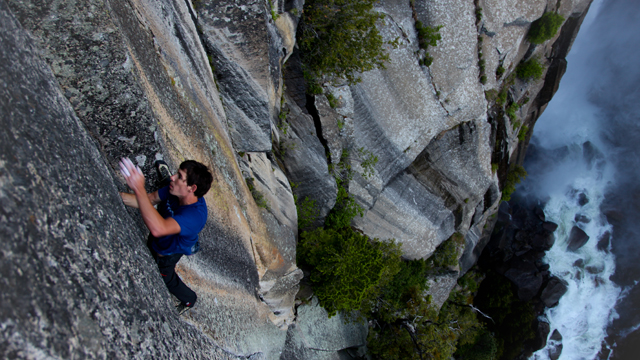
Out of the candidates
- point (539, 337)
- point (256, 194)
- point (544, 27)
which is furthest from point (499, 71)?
point (539, 337)

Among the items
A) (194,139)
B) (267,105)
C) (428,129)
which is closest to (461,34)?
(428,129)

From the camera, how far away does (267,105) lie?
707 cm

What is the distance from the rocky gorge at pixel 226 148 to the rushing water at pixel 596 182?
28.0 feet

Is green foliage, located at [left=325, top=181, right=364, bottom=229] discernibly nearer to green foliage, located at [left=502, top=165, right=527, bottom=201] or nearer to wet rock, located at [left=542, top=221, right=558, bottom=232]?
green foliage, located at [left=502, top=165, right=527, bottom=201]

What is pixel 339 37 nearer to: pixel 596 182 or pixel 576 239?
pixel 576 239

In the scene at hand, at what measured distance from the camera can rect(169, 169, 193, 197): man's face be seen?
3266mm

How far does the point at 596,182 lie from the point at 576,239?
432 centimetres

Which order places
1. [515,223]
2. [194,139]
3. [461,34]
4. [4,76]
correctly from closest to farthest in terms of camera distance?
[4,76], [194,139], [461,34], [515,223]

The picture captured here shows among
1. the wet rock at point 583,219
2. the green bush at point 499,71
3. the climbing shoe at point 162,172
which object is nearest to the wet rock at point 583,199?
the wet rock at point 583,219

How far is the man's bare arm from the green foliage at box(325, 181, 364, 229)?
832 cm

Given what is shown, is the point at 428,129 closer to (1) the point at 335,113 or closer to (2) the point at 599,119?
(1) the point at 335,113

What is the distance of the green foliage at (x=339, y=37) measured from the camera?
30.2 feet

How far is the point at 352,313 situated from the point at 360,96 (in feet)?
26.1

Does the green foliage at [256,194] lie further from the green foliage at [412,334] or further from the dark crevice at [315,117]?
the green foliage at [412,334]
